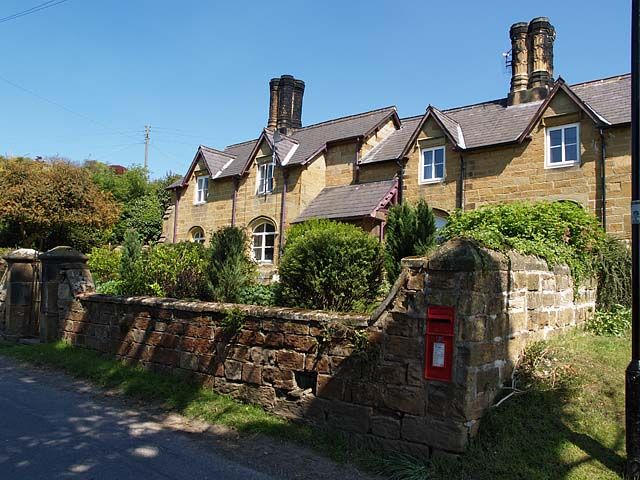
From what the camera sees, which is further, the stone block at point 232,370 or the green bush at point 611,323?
the green bush at point 611,323

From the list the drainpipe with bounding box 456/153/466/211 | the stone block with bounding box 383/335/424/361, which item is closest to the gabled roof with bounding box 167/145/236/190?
the drainpipe with bounding box 456/153/466/211

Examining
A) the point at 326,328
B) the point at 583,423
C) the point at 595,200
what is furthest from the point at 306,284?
the point at 595,200

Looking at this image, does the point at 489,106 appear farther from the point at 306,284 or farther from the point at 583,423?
the point at 583,423

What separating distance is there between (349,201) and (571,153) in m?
8.47

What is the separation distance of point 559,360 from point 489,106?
1755cm

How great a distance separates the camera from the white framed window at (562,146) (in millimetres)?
17094

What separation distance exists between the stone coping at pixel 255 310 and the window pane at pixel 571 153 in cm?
1400

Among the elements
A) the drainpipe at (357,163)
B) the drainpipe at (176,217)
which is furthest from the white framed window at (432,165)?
the drainpipe at (176,217)

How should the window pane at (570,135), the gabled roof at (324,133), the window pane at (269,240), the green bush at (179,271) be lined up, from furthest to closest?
the window pane at (269,240), the gabled roof at (324,133), the window pane at (570,135), the green bush at (179,271)

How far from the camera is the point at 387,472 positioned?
16.5ft

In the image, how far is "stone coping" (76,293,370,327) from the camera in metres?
5.96

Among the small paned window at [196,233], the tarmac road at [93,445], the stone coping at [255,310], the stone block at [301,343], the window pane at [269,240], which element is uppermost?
the small paned window at [196,233]

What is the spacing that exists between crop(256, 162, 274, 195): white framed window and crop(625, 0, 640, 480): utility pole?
21007 mm

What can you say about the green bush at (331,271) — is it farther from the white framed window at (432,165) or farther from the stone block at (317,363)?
the white framed window at (432,165)
